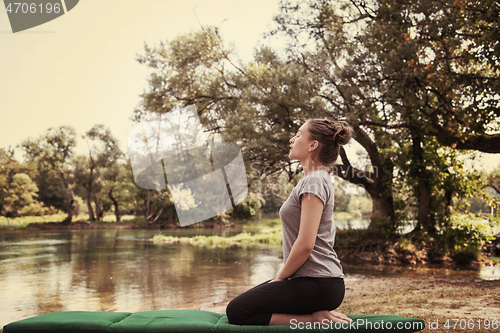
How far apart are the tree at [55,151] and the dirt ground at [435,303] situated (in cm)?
3436

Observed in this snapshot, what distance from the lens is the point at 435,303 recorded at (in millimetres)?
4895

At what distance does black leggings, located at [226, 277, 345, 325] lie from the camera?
6.59ft

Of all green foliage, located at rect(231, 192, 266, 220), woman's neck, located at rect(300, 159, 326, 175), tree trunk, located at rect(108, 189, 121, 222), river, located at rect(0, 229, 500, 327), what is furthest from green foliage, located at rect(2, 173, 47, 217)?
woman's neck, located at rect(300, 159, 326, 175)

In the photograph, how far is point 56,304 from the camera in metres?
7.12

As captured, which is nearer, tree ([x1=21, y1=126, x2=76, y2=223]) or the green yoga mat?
the green yoga mat

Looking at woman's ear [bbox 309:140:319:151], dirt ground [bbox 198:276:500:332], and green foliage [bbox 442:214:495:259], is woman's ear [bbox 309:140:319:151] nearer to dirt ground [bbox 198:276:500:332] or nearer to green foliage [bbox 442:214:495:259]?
dirt ground [bbox 198:276:500:332]

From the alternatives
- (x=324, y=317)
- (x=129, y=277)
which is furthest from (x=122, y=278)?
(x=324, y=317)

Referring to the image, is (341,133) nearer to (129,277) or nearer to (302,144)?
(302,144)

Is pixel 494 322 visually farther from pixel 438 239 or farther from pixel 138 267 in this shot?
pixel 138 267

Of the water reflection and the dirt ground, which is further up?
the dirt ground

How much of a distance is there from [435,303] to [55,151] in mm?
38845

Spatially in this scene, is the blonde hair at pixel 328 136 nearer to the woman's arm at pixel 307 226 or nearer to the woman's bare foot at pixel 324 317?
the woman's arm at pixel 307 226

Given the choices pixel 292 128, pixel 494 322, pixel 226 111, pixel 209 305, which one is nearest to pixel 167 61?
pixel 226 111

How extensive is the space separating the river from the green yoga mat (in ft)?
15.7
